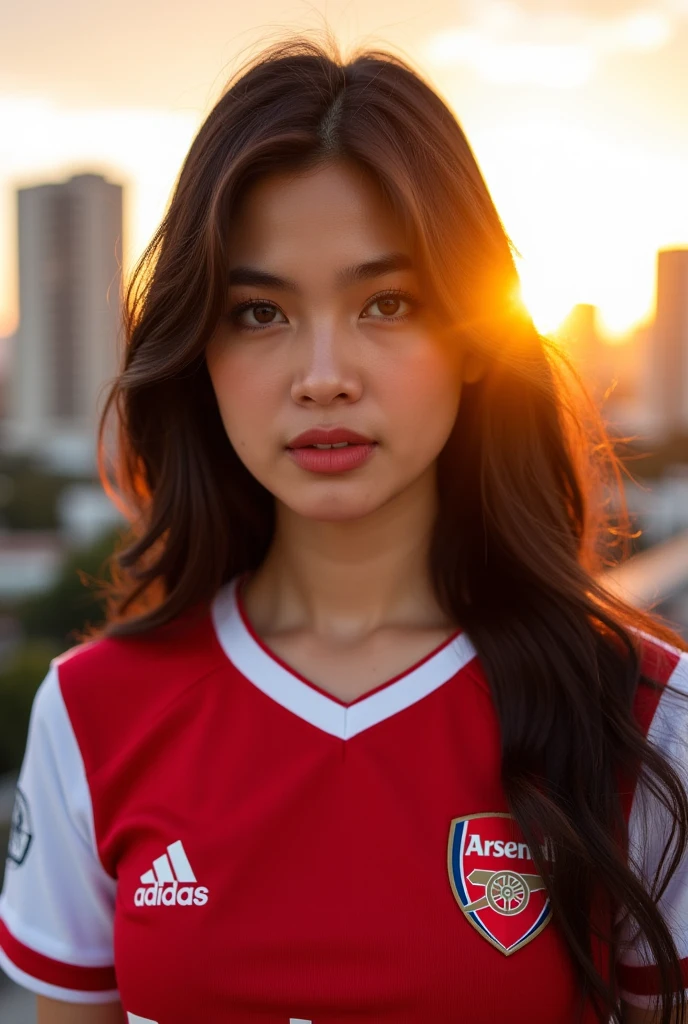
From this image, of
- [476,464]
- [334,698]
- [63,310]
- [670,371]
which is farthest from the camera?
[63,310]

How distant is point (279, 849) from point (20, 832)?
1.19ft

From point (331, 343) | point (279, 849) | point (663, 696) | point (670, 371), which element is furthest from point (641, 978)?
point (670, 371)

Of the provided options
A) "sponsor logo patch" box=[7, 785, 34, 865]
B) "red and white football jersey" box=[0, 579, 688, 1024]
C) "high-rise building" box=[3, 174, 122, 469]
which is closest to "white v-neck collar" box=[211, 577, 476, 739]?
"red and white football jersey" box=[0, 579, 688, 1024]

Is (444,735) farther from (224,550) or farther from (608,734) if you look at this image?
(224,550)

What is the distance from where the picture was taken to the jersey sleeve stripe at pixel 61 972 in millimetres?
1201

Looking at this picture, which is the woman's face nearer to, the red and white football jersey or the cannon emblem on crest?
the red and white football jersey

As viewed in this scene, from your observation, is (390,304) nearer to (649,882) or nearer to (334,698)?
(334,698)

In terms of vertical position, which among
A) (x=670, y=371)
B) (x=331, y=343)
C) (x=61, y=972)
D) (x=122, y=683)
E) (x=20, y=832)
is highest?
(x=670, y=371)

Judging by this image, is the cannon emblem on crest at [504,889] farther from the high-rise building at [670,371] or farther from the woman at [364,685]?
the high-rise building at [670,371]

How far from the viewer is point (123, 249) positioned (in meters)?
1.41

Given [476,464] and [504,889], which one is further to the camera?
[476,464]

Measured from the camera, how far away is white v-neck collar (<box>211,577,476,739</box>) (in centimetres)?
115

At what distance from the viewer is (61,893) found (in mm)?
1210

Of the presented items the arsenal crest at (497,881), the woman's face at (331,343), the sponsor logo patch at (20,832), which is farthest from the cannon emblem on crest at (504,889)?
the sponsor logo patch at (20,832)
